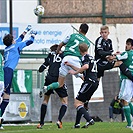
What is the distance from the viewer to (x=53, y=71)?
18469 millimetres

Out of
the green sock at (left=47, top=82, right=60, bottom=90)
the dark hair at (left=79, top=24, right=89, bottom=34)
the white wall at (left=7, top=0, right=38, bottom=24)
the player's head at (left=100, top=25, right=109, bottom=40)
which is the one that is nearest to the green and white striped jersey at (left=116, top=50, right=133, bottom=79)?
the dark hair at (left=79, top=24, right=89, bottom=34)

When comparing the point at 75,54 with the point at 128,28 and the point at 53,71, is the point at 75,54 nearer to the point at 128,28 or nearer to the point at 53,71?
the point at 53,71

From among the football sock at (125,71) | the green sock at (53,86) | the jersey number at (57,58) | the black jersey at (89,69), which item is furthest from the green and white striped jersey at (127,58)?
the jersey number at (57,58)


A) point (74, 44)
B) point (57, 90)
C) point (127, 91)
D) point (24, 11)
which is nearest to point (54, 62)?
point (57, 90)

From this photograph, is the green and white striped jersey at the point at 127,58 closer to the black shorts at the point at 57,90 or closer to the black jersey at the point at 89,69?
the black jersey at the point at 89,69

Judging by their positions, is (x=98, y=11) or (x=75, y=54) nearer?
(x=75, y=54)

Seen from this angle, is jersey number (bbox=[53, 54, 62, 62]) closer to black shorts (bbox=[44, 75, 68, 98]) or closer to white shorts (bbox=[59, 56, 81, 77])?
black shorts (bbox=[44, 75, 68, 98])

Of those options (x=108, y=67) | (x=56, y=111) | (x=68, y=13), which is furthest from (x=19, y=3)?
(x=108, y=67)

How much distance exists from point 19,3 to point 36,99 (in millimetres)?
13025

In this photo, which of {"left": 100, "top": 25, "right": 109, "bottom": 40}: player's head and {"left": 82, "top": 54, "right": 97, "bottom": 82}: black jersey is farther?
{"left": 100, "top": 25, "right": 109, "bottom": 40}: player's head

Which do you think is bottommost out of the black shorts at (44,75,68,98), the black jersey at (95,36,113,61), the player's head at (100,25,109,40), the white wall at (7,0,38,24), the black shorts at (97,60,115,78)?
the black shorts at (44,75,68,98)

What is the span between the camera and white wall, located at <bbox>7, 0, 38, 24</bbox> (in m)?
38.8

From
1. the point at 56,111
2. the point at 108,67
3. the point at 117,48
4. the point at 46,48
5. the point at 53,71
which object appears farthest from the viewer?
the point at 117,48

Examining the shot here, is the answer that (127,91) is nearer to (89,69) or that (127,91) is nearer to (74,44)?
(89,69)
